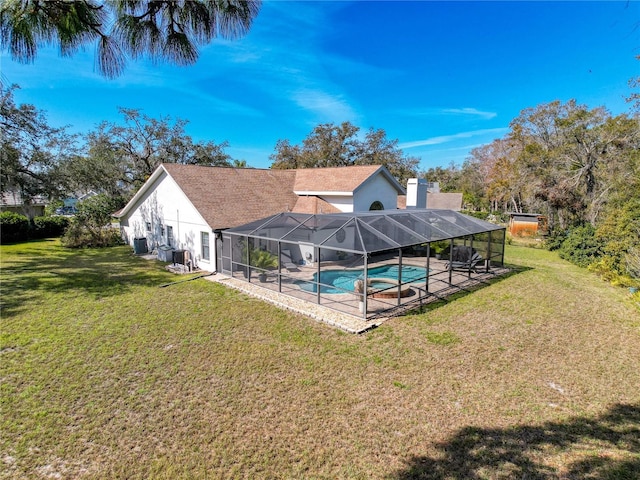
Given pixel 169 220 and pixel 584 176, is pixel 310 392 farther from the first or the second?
pixel 584 176

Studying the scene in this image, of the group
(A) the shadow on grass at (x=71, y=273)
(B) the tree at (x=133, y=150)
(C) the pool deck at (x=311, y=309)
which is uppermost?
(B) the tree at (x=133, y=150)

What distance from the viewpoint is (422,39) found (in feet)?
50.1

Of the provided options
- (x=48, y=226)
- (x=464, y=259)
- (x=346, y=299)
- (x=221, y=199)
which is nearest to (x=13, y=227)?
(x=48, y=226)

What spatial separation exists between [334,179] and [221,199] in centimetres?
720

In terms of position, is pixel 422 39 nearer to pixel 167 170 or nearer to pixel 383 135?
pixel 167 170

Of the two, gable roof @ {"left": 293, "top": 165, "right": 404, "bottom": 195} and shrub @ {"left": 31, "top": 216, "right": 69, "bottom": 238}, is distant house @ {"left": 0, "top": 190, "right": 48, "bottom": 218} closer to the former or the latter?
shrub @ {"left": 31, "top": 216, "right": 69, "bottom": 238}

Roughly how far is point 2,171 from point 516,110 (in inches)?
1471

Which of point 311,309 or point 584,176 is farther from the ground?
point 584,176

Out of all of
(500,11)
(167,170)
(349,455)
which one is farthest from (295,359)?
(167,170)

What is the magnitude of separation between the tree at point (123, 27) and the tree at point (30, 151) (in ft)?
45.8

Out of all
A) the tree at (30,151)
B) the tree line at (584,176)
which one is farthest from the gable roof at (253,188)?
the tree line at (584,176)

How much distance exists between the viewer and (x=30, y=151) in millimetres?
18594

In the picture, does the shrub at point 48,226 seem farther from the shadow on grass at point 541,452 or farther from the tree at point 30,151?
the shadow on grass at point 541,452

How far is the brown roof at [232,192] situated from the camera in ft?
51.8
